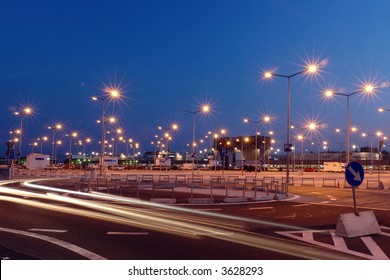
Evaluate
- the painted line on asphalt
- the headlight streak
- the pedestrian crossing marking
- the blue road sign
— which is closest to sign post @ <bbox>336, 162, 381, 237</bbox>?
the blue road sign

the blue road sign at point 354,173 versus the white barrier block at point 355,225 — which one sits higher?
the blue road sign at point 354,173

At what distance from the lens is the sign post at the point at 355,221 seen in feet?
39.3

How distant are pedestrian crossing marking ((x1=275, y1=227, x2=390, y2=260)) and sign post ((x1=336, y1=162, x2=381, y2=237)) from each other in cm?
22

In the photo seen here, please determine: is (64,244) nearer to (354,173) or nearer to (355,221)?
(355,221)

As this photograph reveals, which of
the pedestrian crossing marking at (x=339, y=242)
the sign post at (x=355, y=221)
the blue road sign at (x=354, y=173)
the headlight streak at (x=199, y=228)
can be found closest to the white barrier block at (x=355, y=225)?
the sign post at (x=355, y=221)

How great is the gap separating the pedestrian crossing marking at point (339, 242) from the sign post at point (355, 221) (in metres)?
0.22

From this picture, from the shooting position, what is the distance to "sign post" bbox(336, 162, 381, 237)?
12.0m

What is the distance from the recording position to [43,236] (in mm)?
11367

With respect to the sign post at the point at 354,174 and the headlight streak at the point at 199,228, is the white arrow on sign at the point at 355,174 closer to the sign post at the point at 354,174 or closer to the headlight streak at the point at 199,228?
the sign post at the point at 354,174

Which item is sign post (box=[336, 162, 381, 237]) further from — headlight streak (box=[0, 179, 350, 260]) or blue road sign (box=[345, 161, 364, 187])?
headlight streak (box=[0, 179, 350, 260])

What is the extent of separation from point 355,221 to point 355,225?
0.12 m

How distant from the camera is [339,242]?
11117 mm

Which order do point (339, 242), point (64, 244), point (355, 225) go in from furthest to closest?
point (355, 225) → point (339, 242) → point (64, 244)

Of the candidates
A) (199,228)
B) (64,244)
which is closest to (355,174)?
(199,228)
